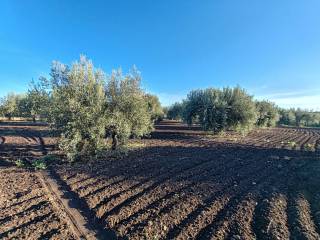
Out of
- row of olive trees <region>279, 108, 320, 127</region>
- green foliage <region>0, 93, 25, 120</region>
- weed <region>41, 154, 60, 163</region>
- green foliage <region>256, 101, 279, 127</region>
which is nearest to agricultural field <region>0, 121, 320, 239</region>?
weed <region>41, 154, 60, 163</region>

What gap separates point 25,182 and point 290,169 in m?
14.6

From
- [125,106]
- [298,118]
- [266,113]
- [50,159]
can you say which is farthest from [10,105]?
[298,118]

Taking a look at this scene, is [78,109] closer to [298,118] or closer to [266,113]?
[266,113]

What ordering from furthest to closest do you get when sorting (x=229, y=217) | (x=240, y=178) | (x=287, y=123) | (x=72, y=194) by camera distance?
1. (x=287, y=123)
2. (x=240, y=178)
3. (x=72, y=194)
4. (x=229, y=217)

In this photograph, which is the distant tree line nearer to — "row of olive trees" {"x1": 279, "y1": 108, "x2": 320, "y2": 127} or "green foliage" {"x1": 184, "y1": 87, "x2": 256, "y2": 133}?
"green foliage" {"x1": 184, "y1": 87, "x2": 256, "y2": 133}

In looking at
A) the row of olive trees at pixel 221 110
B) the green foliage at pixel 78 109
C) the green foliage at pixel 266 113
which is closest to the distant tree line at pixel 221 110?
the row of olive trees at pixel 221 110

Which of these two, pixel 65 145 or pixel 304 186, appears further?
pixel 65 145

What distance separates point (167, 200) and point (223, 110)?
69.4 ft

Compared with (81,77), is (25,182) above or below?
below

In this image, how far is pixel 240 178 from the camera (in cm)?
1124

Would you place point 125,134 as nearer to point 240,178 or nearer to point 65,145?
point 65,145

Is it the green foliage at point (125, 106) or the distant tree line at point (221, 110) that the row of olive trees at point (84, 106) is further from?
the distant tree line at point (221, 110)

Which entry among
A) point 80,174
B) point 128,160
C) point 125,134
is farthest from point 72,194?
point 125,134

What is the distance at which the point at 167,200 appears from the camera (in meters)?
8.41
